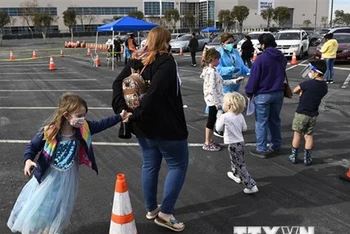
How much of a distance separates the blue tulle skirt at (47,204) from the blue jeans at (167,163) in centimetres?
68

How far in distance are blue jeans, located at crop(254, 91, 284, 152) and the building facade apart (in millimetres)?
73781

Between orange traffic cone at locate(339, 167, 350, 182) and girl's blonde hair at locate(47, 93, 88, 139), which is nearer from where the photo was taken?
girl's blonde hair at locate(47, 93, 88, 139)

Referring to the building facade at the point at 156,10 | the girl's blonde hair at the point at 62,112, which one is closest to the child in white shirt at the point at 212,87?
the girl's blonde hair at the point at 62,112

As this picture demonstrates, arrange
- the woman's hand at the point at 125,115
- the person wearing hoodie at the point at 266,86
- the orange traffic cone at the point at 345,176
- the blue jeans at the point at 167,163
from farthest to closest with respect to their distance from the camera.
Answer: the person wearing hoodie at the point at 266,86, the orange traffic cone at the point at 345,176, the blue jeans at the point at 167,163, the woman's hand at the point at 125,115

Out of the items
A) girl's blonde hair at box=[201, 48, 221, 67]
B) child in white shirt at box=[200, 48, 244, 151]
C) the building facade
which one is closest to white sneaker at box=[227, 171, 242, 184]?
child in white shirt at box=[200, 48, 244, 151]

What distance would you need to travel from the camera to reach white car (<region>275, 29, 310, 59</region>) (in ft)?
69.3

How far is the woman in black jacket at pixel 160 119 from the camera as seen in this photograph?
10.3 ft

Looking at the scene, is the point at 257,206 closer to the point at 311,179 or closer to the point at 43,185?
the point at 311,179

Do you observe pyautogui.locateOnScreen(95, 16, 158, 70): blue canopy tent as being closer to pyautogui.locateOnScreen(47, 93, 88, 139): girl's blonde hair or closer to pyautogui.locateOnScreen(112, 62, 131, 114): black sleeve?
pyautogui.locateOnScreen(112, 62, 131, 114): black sleeve

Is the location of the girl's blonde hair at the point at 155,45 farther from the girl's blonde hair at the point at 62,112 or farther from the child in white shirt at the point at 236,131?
the child in white shirt at the point at 236,131

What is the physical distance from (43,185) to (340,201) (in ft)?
10.2

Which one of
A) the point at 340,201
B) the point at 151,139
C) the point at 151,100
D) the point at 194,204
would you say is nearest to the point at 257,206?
the point at 194,204

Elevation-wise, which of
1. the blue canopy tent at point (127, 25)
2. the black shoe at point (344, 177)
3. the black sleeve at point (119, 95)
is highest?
the blue canopy tent at point (127, 25)

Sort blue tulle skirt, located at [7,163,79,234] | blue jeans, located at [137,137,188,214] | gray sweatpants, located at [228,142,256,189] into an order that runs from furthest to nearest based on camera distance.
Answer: gray sweatpants, located at [228,142,256,189] < blue jeans, located at [137,137,188,214] < blue tulle skirt, located at [7,163,79,234]
